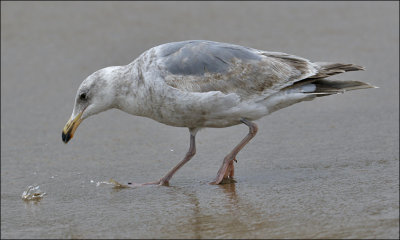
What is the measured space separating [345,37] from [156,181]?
559 centimetres

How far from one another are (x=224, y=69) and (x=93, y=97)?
4.20 ft

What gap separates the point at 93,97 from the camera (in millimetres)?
6461

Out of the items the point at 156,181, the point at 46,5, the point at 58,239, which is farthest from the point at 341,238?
the point at 46,5

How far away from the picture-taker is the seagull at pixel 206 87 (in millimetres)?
6133

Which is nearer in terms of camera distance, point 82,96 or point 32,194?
point 32,194

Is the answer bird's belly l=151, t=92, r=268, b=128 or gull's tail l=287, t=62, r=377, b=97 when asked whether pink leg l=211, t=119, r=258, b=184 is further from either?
gull's tail l=287, t=62, r=377, b=97

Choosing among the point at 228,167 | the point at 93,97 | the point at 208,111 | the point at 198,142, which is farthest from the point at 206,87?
the point at 198,142

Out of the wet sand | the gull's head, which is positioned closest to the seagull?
the gull's head

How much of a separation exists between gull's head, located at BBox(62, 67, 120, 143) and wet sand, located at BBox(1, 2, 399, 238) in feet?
1.82

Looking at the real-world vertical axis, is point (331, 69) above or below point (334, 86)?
above

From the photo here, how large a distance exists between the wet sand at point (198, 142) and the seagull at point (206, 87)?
0.57m

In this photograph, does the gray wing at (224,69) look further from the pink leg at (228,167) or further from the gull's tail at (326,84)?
the pink leg at (228,167)

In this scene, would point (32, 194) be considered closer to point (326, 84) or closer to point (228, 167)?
point (228, 167)

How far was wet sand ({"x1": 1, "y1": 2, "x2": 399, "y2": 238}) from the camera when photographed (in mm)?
4840
